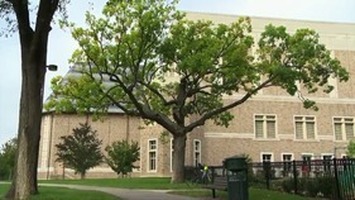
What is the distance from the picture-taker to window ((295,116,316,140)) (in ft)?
164

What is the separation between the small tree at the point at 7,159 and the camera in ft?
159

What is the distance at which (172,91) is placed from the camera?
3459 cm

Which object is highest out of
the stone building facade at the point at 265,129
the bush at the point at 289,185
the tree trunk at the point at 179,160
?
the stone building facade at the point at 265,129

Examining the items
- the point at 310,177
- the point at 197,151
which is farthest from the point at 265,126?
the point at 310,177

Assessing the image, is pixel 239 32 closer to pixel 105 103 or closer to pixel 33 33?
pixel 105 103

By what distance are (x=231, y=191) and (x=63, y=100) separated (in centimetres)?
1823

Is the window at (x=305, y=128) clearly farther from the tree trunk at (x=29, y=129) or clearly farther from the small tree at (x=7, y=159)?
the tree trunk at (x=29, y=129)

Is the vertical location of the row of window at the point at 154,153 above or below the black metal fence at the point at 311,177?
above

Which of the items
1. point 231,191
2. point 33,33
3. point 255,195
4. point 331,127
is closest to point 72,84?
point 33,33

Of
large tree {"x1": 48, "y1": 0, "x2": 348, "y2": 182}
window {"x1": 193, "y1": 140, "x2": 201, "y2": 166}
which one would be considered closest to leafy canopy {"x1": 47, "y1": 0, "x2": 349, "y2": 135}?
large tree {"x1": 48, "y1": 0, "x2": 348, "y2": 182}

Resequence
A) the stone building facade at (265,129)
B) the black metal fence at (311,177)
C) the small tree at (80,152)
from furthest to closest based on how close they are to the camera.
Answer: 1. the stone building facade at (265,129)
2. the small tree at (80,152)
3. the black metal fence at (311,177)

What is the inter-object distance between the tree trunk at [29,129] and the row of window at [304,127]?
35335 mm

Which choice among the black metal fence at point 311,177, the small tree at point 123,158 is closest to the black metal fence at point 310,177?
the black metal fence at point 311,177

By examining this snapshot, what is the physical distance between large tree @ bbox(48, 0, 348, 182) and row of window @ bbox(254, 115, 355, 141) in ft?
63.9
